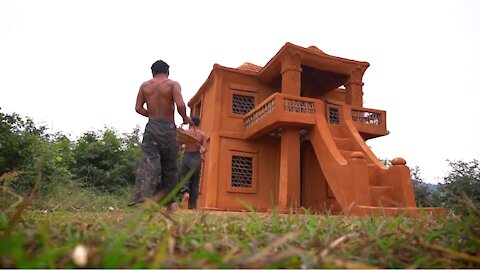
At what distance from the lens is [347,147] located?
9242mm

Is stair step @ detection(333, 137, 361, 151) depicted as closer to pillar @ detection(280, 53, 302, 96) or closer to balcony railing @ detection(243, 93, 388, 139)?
balcony railing @ detection(243, 93, 388, 139)

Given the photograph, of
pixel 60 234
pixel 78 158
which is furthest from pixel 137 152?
pixel 60 234

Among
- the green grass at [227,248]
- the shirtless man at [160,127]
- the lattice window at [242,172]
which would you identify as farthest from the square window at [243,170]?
the green grass at [227,248]

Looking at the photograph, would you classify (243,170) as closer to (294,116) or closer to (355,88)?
(294,116)

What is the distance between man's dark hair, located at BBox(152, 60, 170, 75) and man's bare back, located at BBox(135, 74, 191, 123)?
0.11 metres

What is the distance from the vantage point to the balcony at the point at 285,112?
8852 mm

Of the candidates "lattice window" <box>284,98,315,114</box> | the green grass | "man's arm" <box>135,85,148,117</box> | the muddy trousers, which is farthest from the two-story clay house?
the green grass

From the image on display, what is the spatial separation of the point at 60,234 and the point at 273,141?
1009cm

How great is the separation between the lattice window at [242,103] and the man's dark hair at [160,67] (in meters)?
6.64

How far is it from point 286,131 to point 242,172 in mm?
2252

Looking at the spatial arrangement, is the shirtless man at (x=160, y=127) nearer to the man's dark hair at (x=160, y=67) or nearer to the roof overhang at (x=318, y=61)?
the man's dark hair at (x=160, y=67)

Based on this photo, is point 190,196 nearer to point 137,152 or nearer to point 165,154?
point 165,154

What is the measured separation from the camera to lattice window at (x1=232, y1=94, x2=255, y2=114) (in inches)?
458

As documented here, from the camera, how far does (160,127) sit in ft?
15.4
